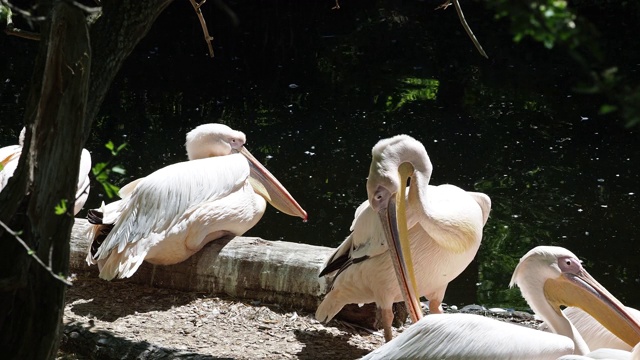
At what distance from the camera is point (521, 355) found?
355 cm

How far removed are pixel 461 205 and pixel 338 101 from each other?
6102 mm

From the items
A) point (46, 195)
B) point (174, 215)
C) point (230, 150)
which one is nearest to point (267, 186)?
point (230, 150)

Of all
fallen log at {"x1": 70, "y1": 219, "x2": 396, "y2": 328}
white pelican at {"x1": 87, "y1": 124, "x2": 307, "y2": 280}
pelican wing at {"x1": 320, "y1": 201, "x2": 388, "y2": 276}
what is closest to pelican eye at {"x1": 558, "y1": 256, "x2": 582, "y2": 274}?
pelican wing at {"x1": 320, "y1": 201, "x2": 388, "y2": 276}

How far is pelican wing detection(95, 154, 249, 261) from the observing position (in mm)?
4848

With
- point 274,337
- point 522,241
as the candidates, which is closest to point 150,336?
point 274,337

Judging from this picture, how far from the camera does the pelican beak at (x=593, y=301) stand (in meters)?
4.12

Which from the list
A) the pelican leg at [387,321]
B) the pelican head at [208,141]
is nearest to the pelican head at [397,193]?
the pelican leg at [387,321]

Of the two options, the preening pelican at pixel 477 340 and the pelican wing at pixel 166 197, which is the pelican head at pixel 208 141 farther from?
the preening pelican at pixel 477 340

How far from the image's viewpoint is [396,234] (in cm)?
434

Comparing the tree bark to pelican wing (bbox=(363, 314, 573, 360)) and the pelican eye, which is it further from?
the pelican eye

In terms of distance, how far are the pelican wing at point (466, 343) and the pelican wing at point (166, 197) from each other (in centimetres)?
180

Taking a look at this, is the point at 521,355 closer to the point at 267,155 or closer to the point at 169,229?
the point at 169,229

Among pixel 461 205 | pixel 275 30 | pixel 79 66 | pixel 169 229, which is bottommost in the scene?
pixel 169 229

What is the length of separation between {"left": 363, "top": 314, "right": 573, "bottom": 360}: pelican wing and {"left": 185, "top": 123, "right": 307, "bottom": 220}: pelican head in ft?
8.13
